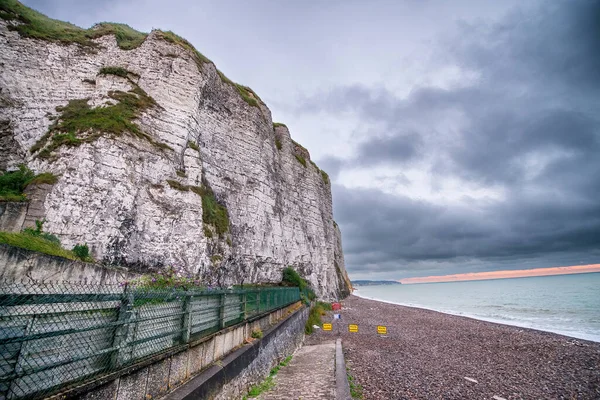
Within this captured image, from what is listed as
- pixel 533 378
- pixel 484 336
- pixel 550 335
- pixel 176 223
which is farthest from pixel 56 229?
pixel 550 335

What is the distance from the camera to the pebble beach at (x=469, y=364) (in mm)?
10461

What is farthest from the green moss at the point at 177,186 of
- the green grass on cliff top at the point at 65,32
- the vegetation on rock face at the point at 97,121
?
the green grass on cliff top at the point at 65,32

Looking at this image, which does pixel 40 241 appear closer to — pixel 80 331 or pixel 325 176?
pixel 80 331

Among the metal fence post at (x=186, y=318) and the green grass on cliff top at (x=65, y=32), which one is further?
the green grass on cliff top at (x=65, y=32)

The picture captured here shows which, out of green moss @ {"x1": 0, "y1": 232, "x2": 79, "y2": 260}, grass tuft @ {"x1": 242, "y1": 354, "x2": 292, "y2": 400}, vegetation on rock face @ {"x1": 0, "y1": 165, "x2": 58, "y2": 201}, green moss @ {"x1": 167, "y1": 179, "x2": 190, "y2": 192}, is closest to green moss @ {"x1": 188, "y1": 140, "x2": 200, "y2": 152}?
green moss @ {"x1": 167, "y1": 179, "x2": 190, "y2": 192}

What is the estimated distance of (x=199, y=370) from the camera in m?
5.79

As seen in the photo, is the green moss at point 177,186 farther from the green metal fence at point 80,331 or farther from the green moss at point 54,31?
the green metal fence at point 80,331

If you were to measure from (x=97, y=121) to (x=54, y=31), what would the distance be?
1128 centimetres

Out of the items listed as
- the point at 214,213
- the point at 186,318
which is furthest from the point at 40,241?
the point at 186,318

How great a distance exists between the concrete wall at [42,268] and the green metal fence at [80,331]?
6.69 metres

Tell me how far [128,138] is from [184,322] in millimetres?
14673

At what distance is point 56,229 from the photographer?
1292cm

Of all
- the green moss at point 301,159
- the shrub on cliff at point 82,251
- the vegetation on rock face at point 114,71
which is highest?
the green moss at point 301,159

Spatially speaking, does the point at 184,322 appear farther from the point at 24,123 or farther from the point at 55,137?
the point at 24,123
